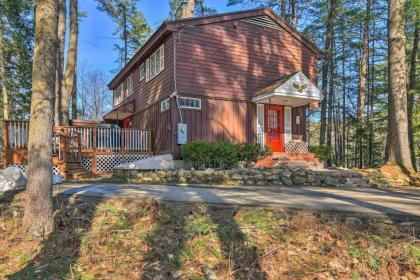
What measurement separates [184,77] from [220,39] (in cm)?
243

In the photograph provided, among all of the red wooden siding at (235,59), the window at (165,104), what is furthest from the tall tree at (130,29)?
the window at (165,104)

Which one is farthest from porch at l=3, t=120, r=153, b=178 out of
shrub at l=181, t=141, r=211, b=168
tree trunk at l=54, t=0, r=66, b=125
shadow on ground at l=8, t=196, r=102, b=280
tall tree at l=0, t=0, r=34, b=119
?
tall tree at l=0, t=0, r=34, b=119

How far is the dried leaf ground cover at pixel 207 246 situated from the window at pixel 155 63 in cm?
894

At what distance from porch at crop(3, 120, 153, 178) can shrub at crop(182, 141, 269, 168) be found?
2559 millimetres

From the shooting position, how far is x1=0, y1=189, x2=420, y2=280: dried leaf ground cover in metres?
3.33

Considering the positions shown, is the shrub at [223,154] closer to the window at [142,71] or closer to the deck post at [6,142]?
the deck post at [6,142]

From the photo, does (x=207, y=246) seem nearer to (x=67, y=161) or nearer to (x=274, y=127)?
(x=67, y=161)

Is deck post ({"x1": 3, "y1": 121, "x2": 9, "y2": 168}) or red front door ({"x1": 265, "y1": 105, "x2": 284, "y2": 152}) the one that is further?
red front door ({"x1": 265, "y1": 105, "x2": 284, "y2": 152})

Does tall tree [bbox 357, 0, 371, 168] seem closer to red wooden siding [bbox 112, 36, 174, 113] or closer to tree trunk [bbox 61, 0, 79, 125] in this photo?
red wooden siding [bbox 112, 36, 174, 113]

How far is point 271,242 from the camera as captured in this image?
3812mm

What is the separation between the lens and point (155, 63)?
13.4 meters

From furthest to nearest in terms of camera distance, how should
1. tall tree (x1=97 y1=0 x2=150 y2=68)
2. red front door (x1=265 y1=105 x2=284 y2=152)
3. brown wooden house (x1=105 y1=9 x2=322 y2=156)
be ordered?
tall tree (x1=97 y1=0 x2=150 y2=68) < red front door (x1=265 y1=105 x2=284 y2=152) < brown wooden house (x1=105 y1=9 x2=322 y2=156)

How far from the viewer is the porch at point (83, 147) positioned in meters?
9.77

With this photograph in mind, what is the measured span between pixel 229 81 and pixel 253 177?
4.83 meters
